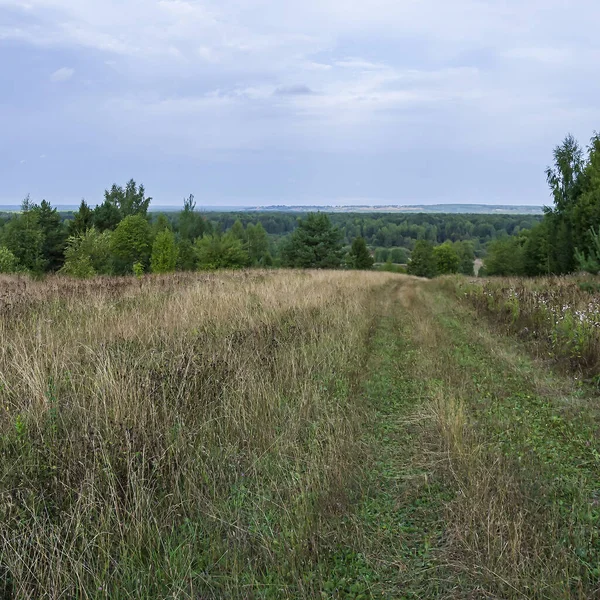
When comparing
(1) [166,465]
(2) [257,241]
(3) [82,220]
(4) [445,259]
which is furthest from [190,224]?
(1) [166,465]

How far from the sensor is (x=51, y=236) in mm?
48594

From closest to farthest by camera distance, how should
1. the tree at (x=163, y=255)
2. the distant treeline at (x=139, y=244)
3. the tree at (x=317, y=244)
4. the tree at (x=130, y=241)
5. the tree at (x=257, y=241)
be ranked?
the tree at (x=163, y=255)
the distant treeline at (x=139, y=244)
the tree at (x=317, y=244)
the tree at (x=130, y=241)
the tree at (x=257, y=241)

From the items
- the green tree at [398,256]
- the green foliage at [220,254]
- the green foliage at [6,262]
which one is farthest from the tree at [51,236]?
the green tree at [398,256]

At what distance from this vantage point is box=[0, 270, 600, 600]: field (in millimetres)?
2240

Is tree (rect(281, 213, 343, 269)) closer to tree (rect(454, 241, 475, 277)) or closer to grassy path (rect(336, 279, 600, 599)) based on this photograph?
grassy path (rect(336, 279, 600, 599))

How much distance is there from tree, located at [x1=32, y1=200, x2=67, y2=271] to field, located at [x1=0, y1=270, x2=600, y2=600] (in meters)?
48.5

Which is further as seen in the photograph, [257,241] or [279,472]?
[257,241]

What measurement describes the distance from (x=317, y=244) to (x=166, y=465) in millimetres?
45361

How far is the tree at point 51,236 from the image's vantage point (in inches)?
1891

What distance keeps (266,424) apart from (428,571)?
1855 millimetres

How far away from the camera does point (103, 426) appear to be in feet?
10.5

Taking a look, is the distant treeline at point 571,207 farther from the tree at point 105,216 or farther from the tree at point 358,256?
the tree at point 105,216

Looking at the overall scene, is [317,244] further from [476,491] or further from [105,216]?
[476,491]

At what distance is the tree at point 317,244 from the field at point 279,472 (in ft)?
137
